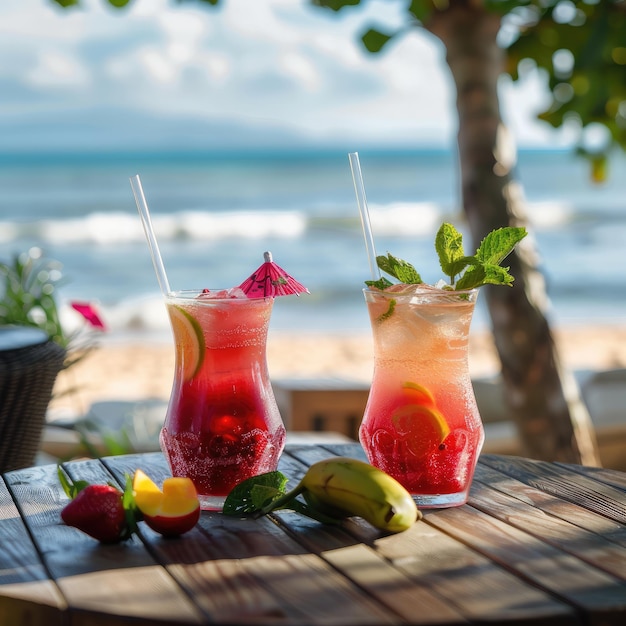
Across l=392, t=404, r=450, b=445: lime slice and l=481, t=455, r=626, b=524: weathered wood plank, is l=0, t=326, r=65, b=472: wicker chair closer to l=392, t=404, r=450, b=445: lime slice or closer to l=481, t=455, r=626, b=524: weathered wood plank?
l=481, t=455, r=626, b=524: weathered wood plank

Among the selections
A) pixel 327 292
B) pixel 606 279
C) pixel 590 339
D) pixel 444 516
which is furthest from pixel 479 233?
pixel 606 279

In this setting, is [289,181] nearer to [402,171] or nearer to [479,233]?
[402,171]

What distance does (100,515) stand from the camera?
3.49 feet

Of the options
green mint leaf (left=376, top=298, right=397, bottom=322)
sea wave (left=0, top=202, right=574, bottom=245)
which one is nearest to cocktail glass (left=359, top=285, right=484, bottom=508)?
green mint leaf (left=376, top=298, right=397, bottom=322)

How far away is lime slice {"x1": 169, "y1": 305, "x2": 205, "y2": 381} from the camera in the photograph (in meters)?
1.26

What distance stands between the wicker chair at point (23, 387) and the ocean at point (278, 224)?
5797mm

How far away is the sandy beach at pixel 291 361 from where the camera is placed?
6992mm

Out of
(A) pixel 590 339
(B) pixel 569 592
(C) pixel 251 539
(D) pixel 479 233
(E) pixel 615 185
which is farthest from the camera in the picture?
(E) pixel 615 185

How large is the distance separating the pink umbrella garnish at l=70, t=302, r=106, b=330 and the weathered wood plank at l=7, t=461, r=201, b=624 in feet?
5.33

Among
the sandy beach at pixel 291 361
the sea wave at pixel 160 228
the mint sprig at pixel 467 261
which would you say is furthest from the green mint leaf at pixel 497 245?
the sea wave at pixel 160 228

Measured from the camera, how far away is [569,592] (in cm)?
92

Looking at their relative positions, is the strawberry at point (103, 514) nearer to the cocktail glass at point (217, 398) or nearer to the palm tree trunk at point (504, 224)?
the cocktail glass at point (217, 398)

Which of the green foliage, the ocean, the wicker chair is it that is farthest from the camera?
the ocean

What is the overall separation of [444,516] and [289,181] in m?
24.4
